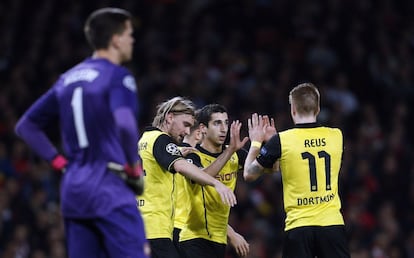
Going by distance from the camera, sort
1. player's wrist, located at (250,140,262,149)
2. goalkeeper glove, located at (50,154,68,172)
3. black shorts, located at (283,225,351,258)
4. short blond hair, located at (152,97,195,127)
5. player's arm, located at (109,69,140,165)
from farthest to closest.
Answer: short blond hair, located at (152,97,195,127), player's wrist, located at (250,140,262,149), black shorts, located at (283,225,351,258), goalkeeper glove, located at (50,154,68,172), player's arm, located at (109,69,140,165)

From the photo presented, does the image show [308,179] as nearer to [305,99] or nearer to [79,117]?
[305,99]

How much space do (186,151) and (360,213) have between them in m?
7.55

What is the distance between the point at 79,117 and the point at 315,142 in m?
2.61

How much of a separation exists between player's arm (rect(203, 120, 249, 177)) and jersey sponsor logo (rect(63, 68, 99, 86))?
7.28ft

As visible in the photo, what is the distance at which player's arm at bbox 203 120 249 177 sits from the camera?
317 inches

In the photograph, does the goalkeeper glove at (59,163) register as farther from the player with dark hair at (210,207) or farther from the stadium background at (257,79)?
the stadium background at (257,79)

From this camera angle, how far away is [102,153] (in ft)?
19.7

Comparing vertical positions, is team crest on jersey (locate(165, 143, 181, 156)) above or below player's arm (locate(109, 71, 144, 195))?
below

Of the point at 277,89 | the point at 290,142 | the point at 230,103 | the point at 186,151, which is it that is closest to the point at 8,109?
the point at 230,103

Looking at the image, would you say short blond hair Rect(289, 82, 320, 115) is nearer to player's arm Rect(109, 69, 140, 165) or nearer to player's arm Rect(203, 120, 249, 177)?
player's arm Rect(203, 120, 249, 177)

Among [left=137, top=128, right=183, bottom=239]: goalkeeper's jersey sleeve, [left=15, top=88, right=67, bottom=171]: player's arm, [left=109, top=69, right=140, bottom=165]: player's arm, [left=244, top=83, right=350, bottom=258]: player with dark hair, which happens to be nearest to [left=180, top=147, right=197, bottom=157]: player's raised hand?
[left=137, top=128, right=183, bottom=239]: goalkeeper's jersey sleeve

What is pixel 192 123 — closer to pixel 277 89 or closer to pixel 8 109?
pixel 8 109

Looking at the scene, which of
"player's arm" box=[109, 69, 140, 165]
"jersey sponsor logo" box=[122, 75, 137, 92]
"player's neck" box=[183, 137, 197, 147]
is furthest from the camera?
"player's neck" box=[183, 137, 197, 147]

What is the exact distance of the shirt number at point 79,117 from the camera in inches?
236
